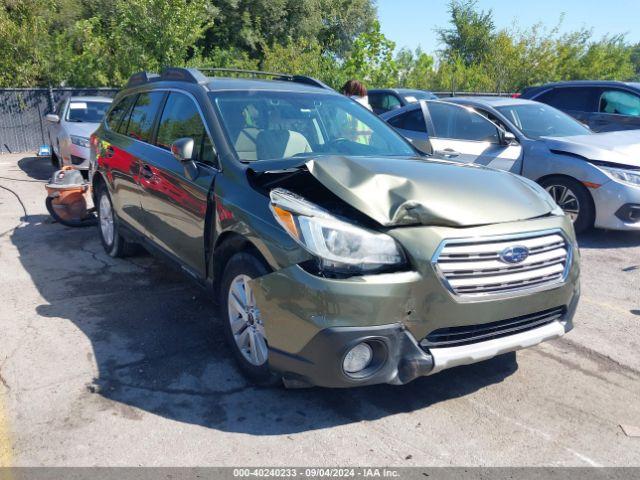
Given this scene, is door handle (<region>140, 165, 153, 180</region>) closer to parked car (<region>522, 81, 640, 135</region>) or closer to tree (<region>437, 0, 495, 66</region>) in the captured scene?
Answer: parked car (<region>522, 81, 640, 135</region>)

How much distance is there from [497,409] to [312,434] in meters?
1.08

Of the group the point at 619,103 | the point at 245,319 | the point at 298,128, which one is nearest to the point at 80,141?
the point at 298,128

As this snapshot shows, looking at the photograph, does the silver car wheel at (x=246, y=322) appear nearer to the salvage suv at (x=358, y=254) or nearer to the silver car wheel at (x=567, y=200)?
the salvage suv at (x=358, y=254)

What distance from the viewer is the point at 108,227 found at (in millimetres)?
6266

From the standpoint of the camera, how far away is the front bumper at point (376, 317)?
2.86 meters

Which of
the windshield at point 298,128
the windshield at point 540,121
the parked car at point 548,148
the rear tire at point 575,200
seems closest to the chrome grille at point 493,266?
the windshield at point 298,128

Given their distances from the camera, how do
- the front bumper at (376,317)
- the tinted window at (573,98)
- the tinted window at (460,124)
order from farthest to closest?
the tinted window at (573,98) → the tinted window at (460,124) → the front bumper at (376,317)

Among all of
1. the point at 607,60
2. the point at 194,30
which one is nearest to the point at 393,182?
the point at 194,30

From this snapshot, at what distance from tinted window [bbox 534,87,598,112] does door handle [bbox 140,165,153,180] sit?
329 inches

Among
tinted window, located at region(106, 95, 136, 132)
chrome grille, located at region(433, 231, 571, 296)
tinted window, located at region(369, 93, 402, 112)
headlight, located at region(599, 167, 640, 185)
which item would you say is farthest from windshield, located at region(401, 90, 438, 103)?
chrome grille, located at region(433, 231, 571, 296)

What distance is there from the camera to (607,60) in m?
27.1

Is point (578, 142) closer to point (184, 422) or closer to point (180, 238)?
point (180, 238)

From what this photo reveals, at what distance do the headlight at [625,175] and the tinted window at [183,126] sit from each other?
15.8ft

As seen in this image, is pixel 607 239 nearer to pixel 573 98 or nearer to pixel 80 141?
pixel 573 98
